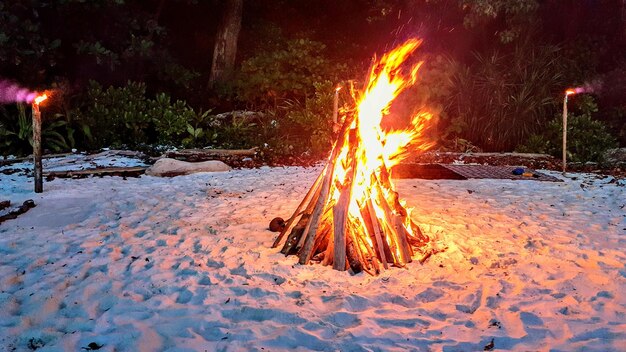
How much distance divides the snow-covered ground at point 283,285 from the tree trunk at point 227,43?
975cm

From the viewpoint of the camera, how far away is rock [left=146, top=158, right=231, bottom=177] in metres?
9.55

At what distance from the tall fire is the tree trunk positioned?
11.5 metres

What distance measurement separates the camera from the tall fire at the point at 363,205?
4.37 metres

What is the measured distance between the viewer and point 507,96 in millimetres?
13562

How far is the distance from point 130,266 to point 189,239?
2.84ft

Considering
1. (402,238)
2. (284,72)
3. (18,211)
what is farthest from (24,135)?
(402,238)

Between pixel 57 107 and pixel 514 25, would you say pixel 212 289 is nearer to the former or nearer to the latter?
pixel 57 107

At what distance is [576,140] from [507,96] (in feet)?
7.11

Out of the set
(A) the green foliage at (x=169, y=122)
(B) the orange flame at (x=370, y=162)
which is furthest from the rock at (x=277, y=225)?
(A) the green foliage at (x=169, y=122)

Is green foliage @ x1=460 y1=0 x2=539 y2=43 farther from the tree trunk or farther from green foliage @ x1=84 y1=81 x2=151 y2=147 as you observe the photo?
green foliage @ x1=84 y1=81 x2=151 y2=147

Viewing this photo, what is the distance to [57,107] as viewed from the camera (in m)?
12.6

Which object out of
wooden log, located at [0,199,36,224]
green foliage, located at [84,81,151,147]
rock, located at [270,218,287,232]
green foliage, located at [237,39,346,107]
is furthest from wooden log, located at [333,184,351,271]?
green foliage, located at [237,39,346,107]

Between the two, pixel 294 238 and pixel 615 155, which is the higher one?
pixel 615 155

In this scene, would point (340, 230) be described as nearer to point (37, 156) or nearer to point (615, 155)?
point (37, 156)
